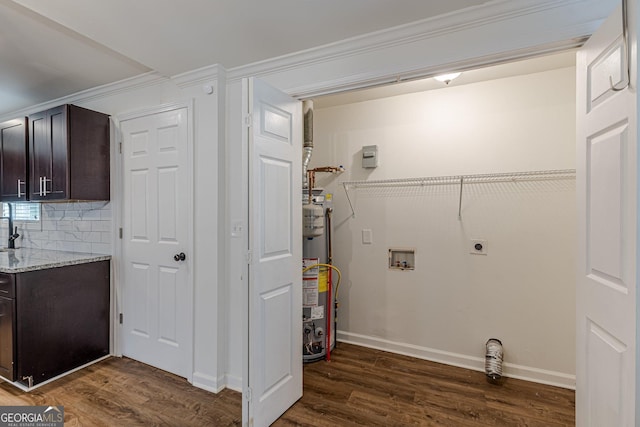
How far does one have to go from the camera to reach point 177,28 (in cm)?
181

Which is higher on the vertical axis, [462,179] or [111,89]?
[111,89]

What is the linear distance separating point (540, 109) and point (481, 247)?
3.95 feet

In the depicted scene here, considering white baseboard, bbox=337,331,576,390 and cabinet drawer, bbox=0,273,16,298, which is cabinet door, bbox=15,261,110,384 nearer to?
cabinet drawer, bbox=0,273,16,298

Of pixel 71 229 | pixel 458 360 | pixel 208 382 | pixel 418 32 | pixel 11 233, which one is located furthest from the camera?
pixel 11 233

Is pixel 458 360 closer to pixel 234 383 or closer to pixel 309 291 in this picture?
pixel 309 291

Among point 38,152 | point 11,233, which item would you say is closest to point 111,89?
point 38,152

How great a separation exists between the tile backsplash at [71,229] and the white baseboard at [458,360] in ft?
8.39

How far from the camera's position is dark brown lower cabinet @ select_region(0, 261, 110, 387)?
7.34ft

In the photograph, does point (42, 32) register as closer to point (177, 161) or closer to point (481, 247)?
point (177, 161)

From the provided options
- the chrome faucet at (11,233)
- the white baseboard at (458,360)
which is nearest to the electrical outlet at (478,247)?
the white baseboard at (458,360)

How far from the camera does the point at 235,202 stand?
2314 millimetres

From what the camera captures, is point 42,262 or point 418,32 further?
point 42,262

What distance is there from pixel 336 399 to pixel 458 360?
1212 mm

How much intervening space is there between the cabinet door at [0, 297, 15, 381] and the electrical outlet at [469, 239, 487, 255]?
3640 mm
